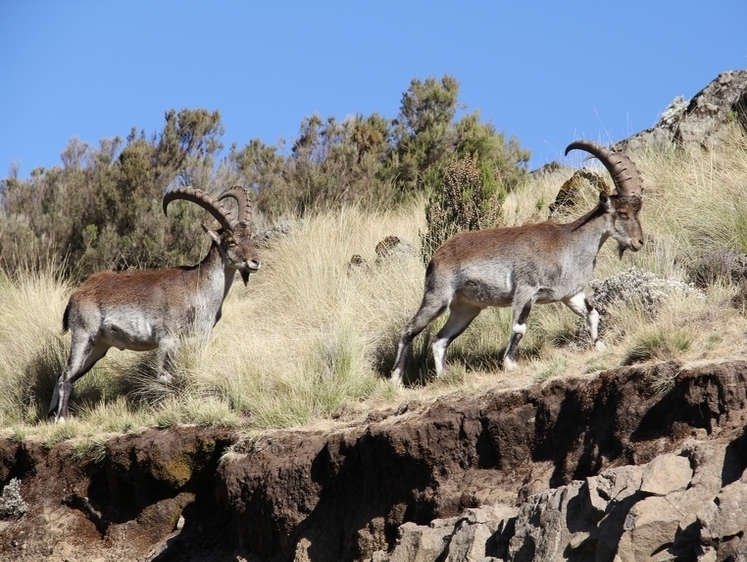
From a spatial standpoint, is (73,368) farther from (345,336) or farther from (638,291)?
(638,291)

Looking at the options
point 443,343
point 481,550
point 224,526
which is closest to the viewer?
point 481,550

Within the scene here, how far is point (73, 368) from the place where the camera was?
1330 centimetres

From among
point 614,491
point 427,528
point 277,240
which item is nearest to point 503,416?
point 427,528

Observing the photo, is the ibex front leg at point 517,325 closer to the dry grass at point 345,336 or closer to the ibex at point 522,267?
the ibex at point 522,267

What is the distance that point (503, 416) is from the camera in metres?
9.40

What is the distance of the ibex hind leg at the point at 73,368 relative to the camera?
43.6ft

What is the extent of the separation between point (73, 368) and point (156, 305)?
1269 millimetres

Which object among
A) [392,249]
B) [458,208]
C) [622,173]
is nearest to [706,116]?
[458,208]

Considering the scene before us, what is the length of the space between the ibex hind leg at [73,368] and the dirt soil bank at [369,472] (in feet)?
2.59

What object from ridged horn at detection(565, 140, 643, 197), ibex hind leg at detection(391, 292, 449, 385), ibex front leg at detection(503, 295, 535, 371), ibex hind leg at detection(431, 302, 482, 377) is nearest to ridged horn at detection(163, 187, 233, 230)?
ibex hind leg at detection(391, 292, 449, 385)

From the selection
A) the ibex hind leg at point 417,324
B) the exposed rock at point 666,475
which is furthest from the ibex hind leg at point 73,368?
the exposed rock at point 666,475

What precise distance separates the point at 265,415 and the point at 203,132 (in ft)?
37.0

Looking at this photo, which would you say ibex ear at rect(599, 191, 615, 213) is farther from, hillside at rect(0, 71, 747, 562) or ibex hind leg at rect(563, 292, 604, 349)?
ibex hind leg at rect(563, 292, 604, 349)

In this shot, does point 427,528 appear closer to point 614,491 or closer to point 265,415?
point 614,491
